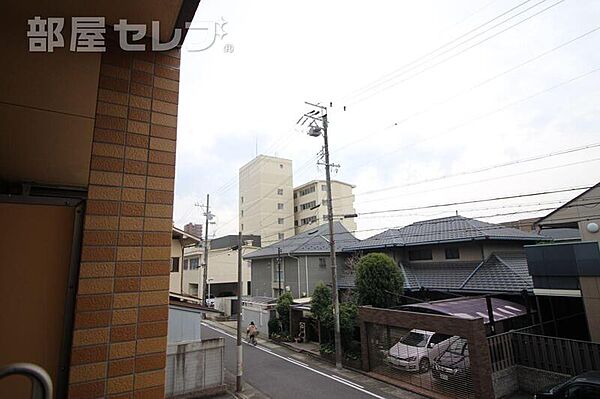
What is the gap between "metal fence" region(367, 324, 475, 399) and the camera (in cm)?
938

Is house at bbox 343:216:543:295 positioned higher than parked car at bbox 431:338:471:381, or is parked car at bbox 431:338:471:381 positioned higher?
house at bbox 343:216:543:295

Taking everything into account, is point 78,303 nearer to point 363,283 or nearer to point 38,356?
point 38,356

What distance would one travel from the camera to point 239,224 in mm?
48594

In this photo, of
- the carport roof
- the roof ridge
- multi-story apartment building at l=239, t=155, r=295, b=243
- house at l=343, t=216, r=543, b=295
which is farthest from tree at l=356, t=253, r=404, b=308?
multi-story apartment building at l=239, t=155, r=295, b=243

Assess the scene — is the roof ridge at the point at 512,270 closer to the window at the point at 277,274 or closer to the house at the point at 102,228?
the window at the point at 277,274

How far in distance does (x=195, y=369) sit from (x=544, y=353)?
10621 millimetres

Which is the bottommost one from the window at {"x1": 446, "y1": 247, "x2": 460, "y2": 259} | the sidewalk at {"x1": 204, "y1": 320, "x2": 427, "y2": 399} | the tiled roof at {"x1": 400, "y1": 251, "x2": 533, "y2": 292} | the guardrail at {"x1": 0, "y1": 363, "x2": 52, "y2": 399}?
the sidewalk at {"x1": 204, "y1": 320, "x2": 427, "y2": 399}

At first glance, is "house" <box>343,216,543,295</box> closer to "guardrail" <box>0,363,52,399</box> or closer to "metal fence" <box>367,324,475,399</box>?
"metal fence" <box>367,324,475,399</box>

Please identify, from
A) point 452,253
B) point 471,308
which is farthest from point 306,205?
point 471,308

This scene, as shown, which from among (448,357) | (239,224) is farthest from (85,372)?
(239,224)

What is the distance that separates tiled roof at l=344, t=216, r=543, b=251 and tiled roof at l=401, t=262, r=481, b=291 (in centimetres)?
140

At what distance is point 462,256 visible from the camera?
58.1 ft

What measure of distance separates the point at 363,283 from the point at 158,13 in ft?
47.6

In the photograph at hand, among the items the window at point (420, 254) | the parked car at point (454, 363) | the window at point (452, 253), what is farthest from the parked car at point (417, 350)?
the window at point (420, 254)
